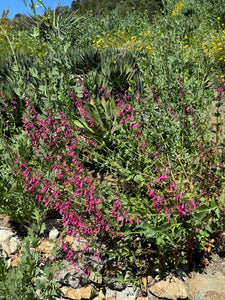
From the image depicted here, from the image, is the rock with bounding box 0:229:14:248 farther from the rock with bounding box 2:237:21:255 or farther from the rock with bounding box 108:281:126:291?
the rock with bounding box 108:281:126:291

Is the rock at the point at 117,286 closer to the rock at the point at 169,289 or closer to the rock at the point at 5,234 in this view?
the rock at the point at 169,289

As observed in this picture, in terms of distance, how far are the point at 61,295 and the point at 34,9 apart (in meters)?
2.62

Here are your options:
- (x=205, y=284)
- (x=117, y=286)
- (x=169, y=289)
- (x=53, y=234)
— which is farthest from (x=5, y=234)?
(x=205, y=284)

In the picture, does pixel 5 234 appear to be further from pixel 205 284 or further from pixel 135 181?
pixel 205 284

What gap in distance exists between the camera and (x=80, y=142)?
2662mm

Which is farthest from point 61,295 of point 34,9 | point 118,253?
point 34,9

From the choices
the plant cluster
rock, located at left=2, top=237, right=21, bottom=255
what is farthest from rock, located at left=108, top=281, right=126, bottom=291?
rock, located at left=2, top=237, right=21, bottom=255

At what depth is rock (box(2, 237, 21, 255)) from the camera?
2830mm

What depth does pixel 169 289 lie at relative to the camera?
2.19 m

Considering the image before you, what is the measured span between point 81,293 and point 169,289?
726 mm

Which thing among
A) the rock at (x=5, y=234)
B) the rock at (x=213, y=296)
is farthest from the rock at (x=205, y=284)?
the rock at (x=5, y=234)

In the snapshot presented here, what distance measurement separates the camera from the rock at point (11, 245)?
9.29 ft

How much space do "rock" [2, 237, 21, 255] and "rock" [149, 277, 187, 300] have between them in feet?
4.71

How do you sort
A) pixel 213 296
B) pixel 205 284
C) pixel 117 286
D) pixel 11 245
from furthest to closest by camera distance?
pixel 11 245
pixel 117 286
pixel 205 284
pixel 213 296
